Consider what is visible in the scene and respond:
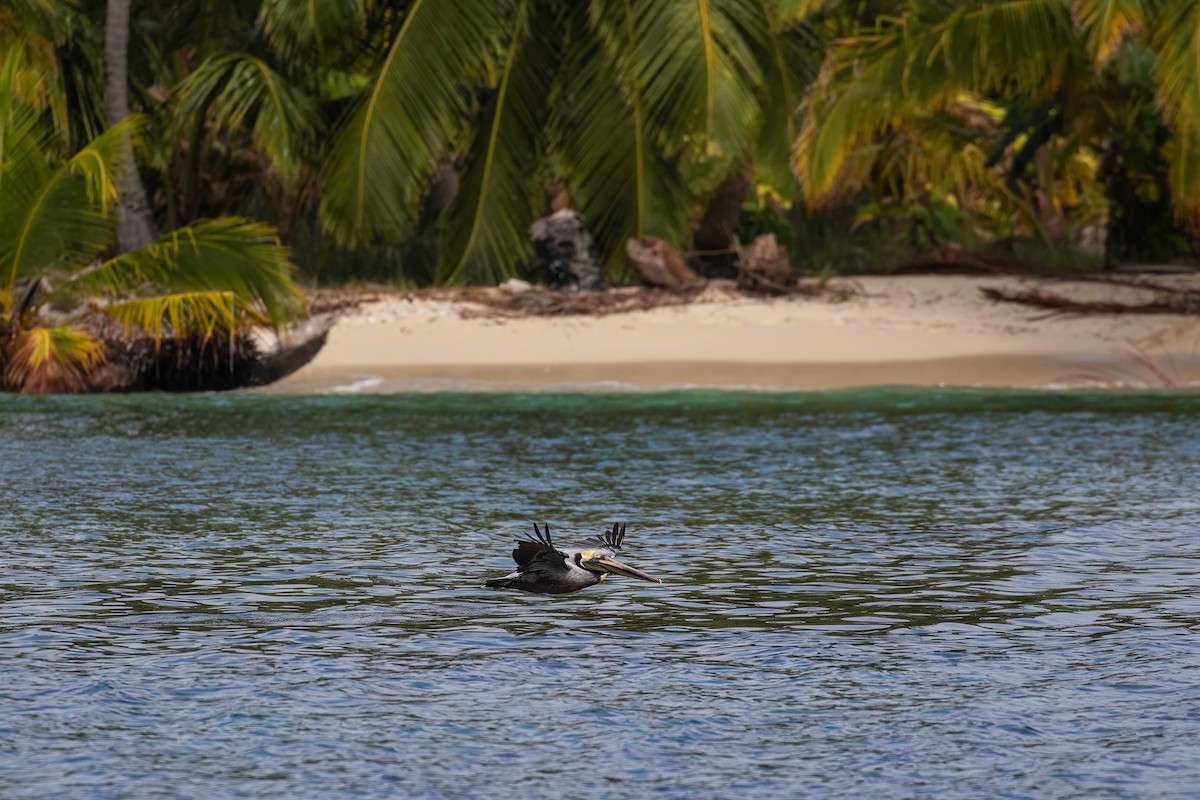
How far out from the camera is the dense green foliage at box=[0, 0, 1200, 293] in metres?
20.5

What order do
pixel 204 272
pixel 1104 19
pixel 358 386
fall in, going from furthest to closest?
1. pixel 358 386
2. pixel 204 272
3. pixel 1104 19

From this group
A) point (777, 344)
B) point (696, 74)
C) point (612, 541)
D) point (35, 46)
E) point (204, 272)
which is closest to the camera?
point (612, 541)

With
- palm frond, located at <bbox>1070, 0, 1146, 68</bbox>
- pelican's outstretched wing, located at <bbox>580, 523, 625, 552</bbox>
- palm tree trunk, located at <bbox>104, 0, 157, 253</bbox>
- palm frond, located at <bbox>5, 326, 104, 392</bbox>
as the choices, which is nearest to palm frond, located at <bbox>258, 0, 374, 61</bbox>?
palm tree trunk, located at <bbox>104, 0, 157, 253</bbox>

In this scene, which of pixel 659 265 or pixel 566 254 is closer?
Answer: pixel 659 265

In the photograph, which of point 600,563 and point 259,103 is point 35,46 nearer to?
point 259,103

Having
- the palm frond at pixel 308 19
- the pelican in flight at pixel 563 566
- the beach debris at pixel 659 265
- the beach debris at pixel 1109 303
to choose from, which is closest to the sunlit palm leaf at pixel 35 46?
the palm frond at pixel 308 19

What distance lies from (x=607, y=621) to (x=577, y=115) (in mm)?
15729

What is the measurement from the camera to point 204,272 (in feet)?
60.5

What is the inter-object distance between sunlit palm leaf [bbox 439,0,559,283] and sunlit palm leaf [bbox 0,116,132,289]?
5.12 meters

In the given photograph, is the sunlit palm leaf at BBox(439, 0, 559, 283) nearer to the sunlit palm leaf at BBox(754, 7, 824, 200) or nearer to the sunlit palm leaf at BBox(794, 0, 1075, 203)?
the sunlit palm leaf at BBox(754, 7, 824, 200)

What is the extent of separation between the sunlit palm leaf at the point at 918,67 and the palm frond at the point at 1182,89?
127 centimetres

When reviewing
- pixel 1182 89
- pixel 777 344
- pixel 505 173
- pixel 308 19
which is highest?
pixel 308 19

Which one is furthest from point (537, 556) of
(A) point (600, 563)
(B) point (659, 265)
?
(B) point (659, 265)

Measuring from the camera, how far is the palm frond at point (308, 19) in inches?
852
